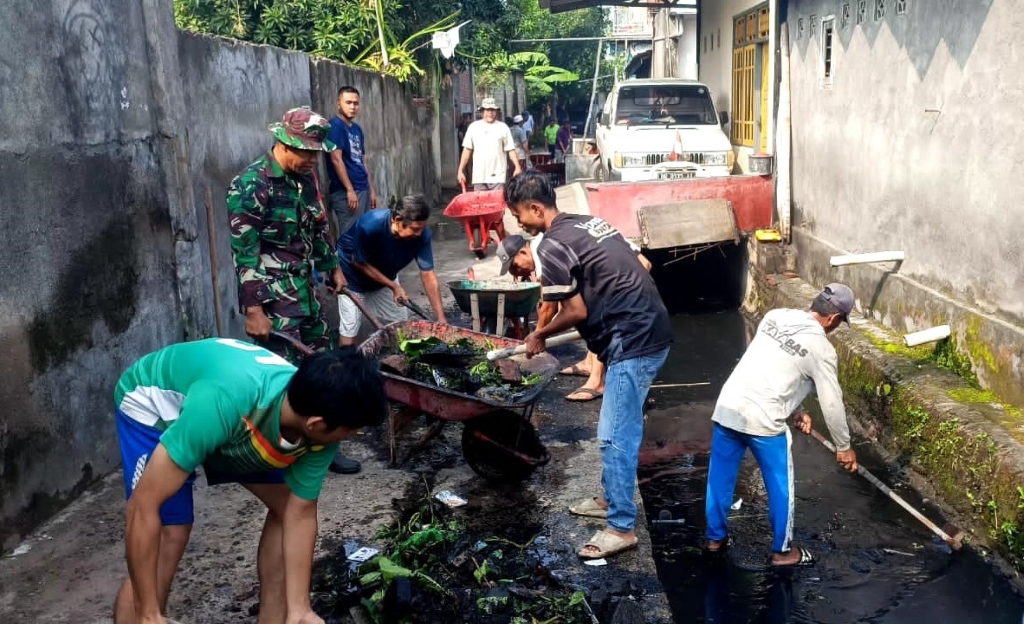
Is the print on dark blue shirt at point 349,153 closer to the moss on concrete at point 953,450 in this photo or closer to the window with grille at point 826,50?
the window with grille at point 826,50

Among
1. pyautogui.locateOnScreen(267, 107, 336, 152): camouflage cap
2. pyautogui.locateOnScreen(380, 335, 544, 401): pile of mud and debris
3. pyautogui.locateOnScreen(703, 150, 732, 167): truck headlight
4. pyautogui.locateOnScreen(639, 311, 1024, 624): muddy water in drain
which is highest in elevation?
pyautogui.locateOnScreen(267, 107, 336, 152): camouflage cap

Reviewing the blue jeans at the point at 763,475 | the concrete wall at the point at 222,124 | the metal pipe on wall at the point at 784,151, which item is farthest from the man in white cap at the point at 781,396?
the metal pipe on wall at the point at 784,151

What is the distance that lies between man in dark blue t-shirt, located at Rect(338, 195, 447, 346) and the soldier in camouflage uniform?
0.70 metres

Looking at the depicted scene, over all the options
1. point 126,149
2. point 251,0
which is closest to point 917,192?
point 126,149

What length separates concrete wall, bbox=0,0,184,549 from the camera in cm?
414

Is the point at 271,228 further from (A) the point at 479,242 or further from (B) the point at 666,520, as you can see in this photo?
(A) the point at 479,242

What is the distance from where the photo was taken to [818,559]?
5.03 metres

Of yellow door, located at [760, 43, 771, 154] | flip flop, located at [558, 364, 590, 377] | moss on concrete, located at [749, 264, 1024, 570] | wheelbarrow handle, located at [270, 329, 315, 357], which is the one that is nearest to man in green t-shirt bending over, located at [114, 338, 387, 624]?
wheelbarrow handle, located at [270, 329, 315, 357]

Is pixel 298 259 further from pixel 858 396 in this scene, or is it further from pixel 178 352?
pixel 858 396

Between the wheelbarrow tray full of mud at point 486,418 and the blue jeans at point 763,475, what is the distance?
0.95 metres

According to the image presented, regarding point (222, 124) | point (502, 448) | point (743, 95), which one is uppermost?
point (743, 95)

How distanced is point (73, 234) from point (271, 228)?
0.99 meters

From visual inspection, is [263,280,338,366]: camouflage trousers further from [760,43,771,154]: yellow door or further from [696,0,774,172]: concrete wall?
[696,0,774,172]: concrete wall

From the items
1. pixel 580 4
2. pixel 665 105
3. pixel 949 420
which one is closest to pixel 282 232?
pixel 949 420
